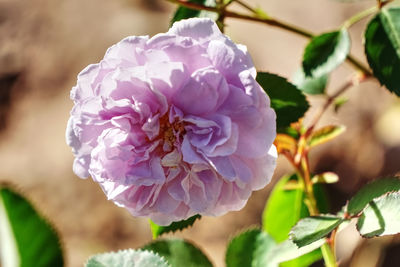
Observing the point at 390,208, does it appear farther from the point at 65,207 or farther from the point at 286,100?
the point at 65,207

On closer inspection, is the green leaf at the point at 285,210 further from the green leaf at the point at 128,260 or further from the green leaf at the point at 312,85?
the green leaf at the point at 128,260

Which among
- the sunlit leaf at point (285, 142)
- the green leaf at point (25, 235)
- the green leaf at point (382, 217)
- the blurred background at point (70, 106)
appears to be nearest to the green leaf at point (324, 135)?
the sunlit leaf at point (285, 142)

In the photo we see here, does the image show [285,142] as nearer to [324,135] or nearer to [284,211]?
[324,135]

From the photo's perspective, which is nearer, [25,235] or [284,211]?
[25,235]

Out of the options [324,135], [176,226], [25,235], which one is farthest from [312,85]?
[25,235]

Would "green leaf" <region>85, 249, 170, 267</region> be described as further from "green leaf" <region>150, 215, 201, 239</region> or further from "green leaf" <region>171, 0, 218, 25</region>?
"green leaf" <region>171, 0, 218, 25</region>

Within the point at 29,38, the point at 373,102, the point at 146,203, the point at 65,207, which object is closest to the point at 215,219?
the point at 65,207
